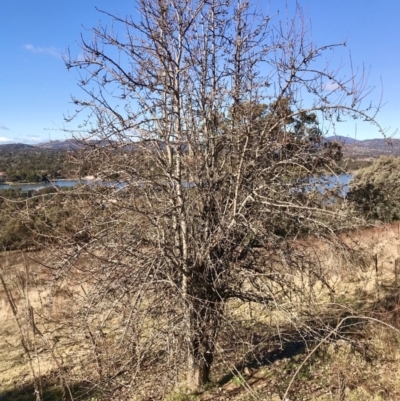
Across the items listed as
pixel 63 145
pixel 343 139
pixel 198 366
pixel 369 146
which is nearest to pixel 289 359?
pixel 198 366

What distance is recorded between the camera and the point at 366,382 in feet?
15.7

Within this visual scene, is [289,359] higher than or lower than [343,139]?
lower

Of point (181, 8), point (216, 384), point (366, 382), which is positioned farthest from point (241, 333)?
point (181, 8)

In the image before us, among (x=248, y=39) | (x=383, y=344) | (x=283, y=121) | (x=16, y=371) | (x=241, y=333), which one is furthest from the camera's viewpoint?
(x=16, y=371)

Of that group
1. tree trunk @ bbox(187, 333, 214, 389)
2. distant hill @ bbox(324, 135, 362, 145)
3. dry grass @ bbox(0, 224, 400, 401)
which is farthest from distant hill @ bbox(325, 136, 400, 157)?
tree trunk @ bbox(187, 333, 214, 389)

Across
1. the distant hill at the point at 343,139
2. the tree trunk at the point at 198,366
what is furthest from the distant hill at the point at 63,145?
the distant hill at the point at 343,139

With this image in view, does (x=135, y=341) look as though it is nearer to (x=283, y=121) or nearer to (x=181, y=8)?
(x=283, y=121)

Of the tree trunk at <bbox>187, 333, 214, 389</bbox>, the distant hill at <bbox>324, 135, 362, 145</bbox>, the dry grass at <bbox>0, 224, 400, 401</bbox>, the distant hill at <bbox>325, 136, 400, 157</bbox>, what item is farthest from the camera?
the tree trunk at <bbox>187, 333, 214, 389</bbox>

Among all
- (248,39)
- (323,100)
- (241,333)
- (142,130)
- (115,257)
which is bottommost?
(241,333)

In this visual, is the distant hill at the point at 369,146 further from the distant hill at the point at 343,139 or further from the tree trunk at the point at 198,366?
the tree trunk at the point at 198,366

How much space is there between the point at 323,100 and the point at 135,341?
3216mm

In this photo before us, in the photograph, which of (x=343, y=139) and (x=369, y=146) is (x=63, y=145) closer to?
(x=343, y=139)

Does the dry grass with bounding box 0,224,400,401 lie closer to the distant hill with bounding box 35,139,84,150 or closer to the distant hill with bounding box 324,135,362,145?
the distant hill with bounding box 324,135,362,145

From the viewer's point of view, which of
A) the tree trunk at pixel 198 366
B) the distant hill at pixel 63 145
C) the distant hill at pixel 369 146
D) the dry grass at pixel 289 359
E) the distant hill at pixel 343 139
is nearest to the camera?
the distant hill at pixel 369 146
